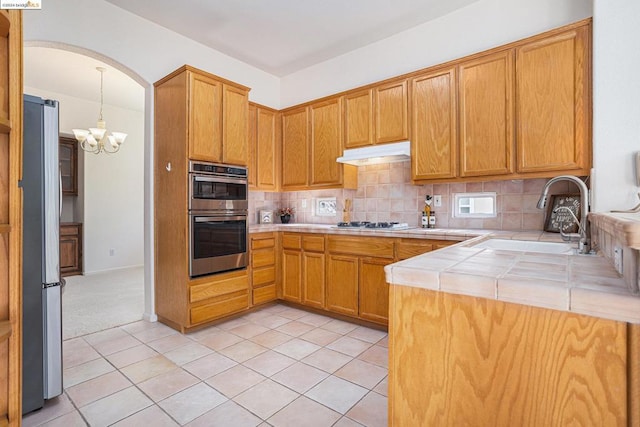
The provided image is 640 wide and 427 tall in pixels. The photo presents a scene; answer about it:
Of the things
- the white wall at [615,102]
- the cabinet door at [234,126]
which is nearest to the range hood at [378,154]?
the cabinet door at [234,126]

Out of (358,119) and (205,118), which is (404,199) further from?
(205,118)

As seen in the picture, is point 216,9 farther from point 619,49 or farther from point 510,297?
point 510,297

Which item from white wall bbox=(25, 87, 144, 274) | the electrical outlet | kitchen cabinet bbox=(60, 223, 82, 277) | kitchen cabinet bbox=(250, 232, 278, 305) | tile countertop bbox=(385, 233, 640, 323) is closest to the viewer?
tile countertop bbox=(385, 233, 640, 323)

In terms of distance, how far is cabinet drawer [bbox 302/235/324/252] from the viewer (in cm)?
326

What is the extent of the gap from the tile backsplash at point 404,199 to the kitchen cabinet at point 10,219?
290cm

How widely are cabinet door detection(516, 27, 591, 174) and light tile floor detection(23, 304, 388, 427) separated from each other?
1917 millimetres

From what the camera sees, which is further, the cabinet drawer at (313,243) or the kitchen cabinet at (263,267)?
the kitchen cabinet at (263,267)

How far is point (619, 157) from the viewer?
1.94 metres

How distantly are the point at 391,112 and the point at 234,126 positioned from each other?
5.14 feet

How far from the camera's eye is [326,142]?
3557 mm

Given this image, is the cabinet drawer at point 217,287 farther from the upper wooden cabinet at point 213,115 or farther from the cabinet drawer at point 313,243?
the upper wooden cabinet at point 213,115

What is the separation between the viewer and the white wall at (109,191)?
5129mm

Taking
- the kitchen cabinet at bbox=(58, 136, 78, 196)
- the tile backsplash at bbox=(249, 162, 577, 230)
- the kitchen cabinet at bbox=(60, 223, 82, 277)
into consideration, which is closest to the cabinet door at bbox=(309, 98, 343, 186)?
the tile backsplash at bbox=(249, 162, 577, 230)

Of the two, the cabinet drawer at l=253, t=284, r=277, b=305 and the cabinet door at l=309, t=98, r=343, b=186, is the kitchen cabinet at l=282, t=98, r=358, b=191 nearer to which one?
the cabinet door at l=309, t=98, r=343, b=186
